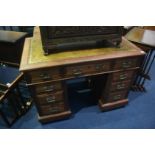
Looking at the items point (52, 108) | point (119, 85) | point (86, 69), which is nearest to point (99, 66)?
point (86, 69)

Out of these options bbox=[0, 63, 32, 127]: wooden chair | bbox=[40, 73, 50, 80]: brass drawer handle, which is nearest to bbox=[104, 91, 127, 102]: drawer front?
bbox=[40, 73, 50, 80]: brass drawer handle

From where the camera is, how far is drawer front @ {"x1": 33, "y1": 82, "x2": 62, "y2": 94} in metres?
1.32

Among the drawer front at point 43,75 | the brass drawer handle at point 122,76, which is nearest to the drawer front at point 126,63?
the brass drawer handle at point 122,76

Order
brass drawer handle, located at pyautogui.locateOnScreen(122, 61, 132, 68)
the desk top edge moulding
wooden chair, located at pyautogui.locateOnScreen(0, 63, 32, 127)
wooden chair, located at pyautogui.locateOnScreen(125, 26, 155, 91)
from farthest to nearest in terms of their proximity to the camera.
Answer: wooden chair, located at pyautogui.locateOnScreen(125, 26, 155, 91) → wooden chair, located at pyautogui.locateOnScreen(0, 63, 32, 127) → brass drawer handle, located at pyautogui.locateOnScreen(122, 61, 132, 68) → the desk top edge moulding

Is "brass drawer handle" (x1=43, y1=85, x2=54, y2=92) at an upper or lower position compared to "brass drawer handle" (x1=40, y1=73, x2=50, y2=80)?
lower

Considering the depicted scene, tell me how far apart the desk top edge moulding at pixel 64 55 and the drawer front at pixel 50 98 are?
0.34 metres

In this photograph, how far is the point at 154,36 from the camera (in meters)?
1.90

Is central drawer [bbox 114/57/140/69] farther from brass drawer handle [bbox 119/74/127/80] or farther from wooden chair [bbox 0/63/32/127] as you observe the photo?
wooden chair [bbox 0/63/32/127]

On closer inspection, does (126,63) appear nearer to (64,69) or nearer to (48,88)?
A: (64,69)

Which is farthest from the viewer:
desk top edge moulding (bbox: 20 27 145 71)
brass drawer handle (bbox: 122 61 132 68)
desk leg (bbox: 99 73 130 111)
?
desk leg (bbox: 99 73 130 111)

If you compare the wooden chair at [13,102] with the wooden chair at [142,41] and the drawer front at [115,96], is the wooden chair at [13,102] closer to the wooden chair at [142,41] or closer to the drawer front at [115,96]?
the drawer front at [115,96]

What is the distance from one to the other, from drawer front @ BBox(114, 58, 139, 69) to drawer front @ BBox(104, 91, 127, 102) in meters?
0.37

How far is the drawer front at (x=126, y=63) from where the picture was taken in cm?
138

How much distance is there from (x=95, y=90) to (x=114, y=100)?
0.30 meters
